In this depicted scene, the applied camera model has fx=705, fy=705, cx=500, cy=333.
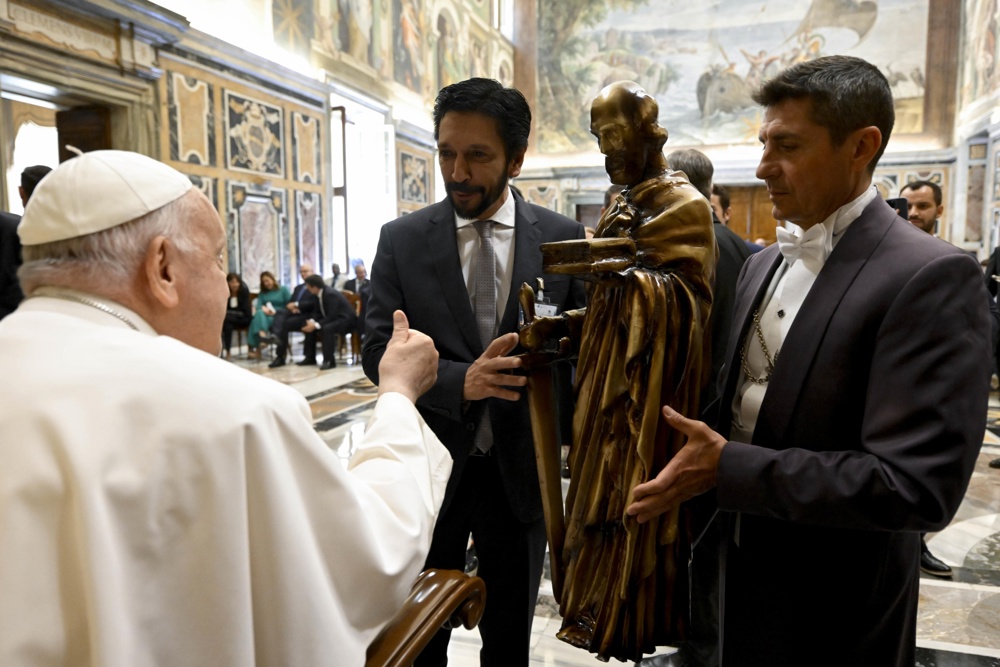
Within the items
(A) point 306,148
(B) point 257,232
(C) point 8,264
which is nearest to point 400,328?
(C) point 8,264

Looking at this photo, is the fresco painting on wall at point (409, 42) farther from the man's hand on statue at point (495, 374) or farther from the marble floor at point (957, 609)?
the man's hand on statue at point (495, 374)

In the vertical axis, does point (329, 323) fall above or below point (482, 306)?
below

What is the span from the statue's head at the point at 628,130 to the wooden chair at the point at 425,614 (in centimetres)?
99

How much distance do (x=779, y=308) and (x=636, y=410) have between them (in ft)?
1.36

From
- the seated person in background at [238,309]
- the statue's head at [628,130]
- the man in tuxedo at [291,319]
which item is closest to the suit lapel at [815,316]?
the statue's head at [628,130]

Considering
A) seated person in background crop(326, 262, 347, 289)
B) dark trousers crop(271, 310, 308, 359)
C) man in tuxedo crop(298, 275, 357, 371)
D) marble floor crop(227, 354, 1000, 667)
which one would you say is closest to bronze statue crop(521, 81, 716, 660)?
marble floor crop(227, 354, 1000, 667)

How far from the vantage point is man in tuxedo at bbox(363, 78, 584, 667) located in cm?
208

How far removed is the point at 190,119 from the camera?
986 centimetres

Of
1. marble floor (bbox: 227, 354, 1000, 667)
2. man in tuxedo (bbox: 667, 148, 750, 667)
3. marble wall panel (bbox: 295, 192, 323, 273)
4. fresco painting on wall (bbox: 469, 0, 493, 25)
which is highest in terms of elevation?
fresco painting on wall (bbox: 469, 0, 493, 25)

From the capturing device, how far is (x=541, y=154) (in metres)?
20.8

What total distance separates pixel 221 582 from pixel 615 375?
94cm

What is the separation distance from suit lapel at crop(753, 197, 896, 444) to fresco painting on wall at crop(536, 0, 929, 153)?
18844 millimetres

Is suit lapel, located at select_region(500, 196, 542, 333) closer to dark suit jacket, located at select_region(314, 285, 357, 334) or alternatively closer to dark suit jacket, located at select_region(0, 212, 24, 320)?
dark suit jacket, located at select_region(0, 212, 24, 320)

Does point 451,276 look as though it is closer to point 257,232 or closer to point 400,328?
point 400,328
